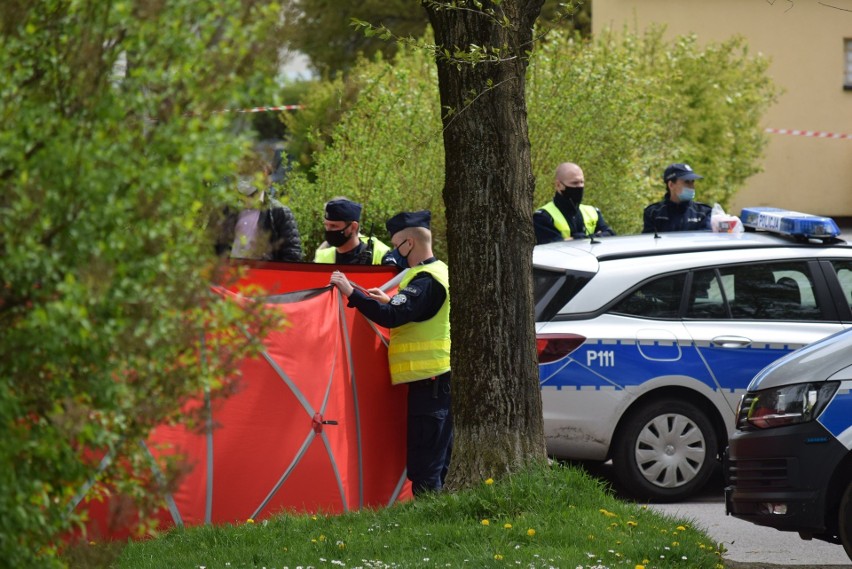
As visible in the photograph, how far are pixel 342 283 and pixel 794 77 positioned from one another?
92.1ft

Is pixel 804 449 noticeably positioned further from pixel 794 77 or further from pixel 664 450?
pixel 794 77

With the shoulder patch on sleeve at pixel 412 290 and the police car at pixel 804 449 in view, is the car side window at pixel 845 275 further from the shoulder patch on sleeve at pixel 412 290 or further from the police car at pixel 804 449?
the shoulder patch on sleeve at pixel 412 290

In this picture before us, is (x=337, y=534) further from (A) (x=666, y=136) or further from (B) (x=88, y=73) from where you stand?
(A) (x=666, y=136)

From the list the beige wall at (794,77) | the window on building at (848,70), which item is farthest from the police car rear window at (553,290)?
the window on building at (848,70)

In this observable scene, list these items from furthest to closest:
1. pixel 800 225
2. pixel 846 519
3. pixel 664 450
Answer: pixel 800 225 < pixel 664 450 < pixel 846 519

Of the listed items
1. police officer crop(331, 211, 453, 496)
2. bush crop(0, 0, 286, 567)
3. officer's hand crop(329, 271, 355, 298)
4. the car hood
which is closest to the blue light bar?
the car hood

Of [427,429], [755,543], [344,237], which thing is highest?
[344,237]

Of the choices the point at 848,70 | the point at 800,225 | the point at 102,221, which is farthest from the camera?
the point at 848,70

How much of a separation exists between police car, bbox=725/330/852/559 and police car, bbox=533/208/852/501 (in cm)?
185

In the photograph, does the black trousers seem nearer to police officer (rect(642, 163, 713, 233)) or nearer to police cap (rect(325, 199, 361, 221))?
police cap (rect(325, 199, 361, 221))

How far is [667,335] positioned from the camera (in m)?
9.07

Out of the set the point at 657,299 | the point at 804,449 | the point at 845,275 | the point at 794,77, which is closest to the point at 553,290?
the point at 657,299

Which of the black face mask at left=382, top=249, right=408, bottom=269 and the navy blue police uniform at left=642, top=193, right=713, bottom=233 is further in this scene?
the navy blue police uniform at left=642, top=193, right=713, bottom=233

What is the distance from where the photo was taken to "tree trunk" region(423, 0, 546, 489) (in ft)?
24.1
